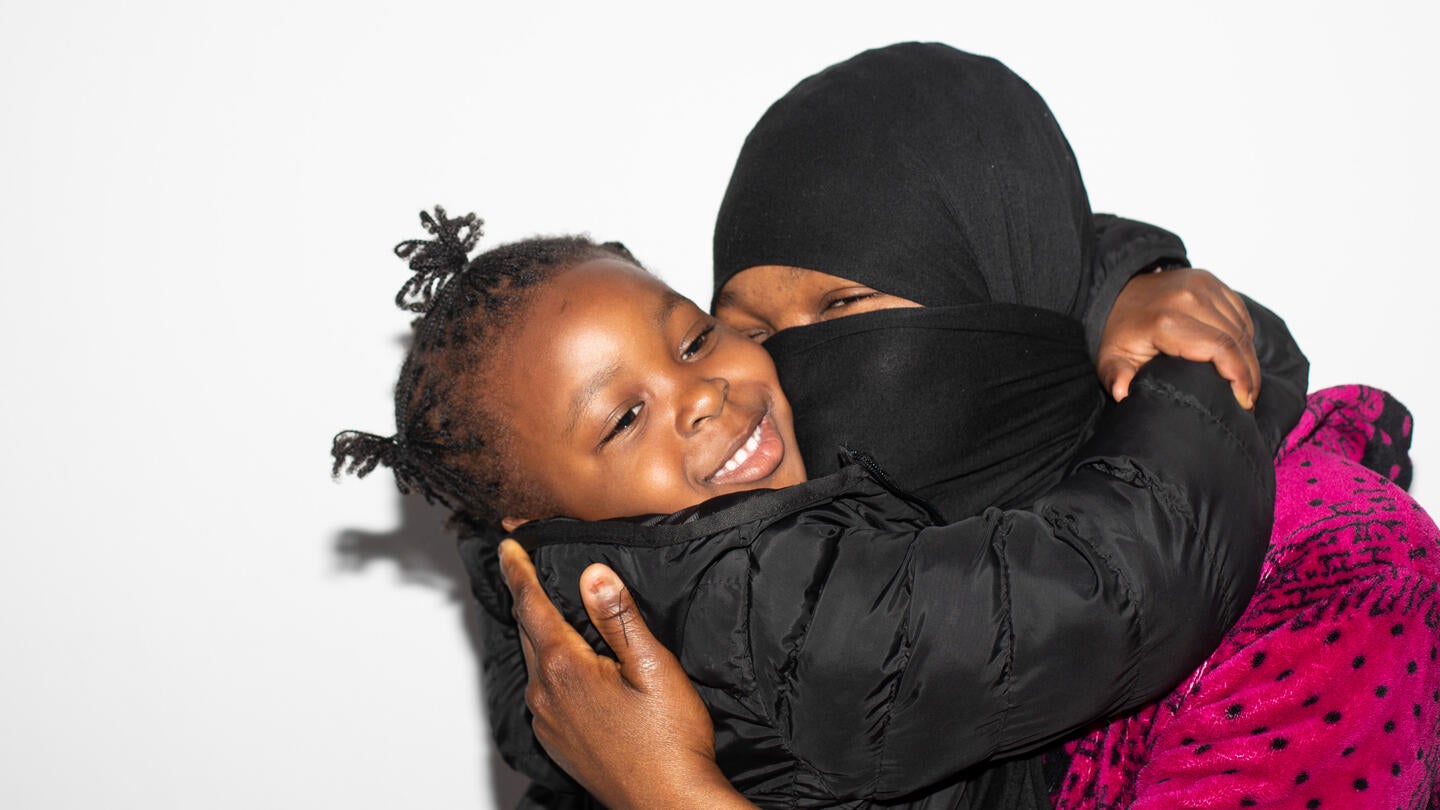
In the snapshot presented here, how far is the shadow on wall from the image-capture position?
2.68m

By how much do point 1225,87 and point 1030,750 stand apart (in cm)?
162

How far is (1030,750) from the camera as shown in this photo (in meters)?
1.44

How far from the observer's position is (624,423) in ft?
5.34

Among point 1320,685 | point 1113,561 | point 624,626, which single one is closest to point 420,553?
point 624,626

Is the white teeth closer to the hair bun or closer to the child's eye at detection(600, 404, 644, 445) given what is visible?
the child's eye at detection(600, 404, 644, 445)

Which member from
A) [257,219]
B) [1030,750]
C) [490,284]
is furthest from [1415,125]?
[257,219]

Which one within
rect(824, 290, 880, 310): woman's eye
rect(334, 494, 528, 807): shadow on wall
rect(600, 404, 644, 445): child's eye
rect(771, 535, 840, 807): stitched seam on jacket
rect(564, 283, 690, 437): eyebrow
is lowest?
rect(334, 494, 528, 807): shadow on wall

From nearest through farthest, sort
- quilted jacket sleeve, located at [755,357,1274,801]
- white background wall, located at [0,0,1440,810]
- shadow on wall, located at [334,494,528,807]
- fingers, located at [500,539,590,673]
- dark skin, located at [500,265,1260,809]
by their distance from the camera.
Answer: quilted jacket sleeve, located at [755,357,1274,801], dark skin, located at [500,265,1260,809], fingers, located at [500,539,590,673], white background wall, located at [0,0,1440,810], shadow on wall, located at [334,494,528,807]

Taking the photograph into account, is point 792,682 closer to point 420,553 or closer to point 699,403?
point 699,403

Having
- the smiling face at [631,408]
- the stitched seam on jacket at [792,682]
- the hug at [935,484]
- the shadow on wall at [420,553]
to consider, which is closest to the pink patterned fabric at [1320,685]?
the hug at [935,484]

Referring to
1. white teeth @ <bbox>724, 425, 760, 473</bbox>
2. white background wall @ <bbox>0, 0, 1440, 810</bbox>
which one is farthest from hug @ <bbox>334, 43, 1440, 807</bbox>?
white background wall @ <bbox>0, 0, 1440, 810</bbox>

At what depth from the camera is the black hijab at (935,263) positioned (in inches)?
64.3

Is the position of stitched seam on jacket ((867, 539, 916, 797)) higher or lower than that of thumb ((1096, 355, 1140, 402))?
lower

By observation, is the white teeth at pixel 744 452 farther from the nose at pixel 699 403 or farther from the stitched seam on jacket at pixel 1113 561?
the stitched seam on jacket at pixel 1113 561
